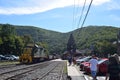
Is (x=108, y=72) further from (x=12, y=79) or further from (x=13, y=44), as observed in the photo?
(x=13, y=44)

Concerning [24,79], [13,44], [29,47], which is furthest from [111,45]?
[24,79]

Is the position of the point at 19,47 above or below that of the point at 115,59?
above

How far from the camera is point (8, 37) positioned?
426 feet

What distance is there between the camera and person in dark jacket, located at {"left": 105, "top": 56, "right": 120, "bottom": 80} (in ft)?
43.9

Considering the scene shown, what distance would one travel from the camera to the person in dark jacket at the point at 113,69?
→ 527 inches

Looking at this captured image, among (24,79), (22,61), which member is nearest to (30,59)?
(22,61)

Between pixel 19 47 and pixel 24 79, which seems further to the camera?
pixel 19 47

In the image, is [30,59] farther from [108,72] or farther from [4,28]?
[4,28]

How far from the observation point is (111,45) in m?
111

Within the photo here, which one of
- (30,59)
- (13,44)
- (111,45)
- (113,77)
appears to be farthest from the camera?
(13,44)

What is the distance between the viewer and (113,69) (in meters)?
13.4

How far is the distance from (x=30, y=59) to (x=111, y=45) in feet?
164

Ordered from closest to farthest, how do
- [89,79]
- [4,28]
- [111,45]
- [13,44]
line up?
[89,79], [111,45], [13,44], [4,28]

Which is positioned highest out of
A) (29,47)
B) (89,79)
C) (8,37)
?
(8,37)
